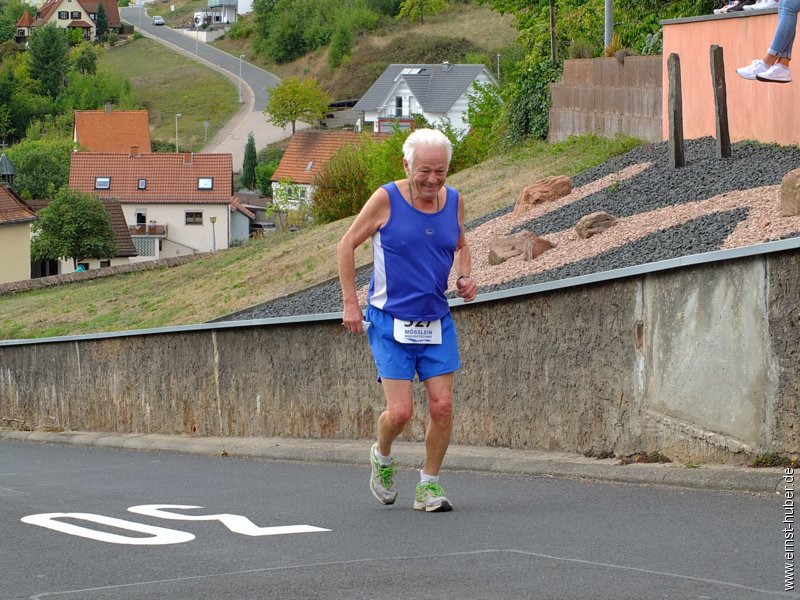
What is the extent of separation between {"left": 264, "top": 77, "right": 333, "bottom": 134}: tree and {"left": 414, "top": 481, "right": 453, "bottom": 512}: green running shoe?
373 ft

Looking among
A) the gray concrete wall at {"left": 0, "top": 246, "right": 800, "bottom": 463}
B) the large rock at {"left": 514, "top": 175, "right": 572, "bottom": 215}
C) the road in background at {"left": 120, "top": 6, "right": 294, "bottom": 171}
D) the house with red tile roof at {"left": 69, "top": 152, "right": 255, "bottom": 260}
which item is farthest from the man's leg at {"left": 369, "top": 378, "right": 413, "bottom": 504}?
the road in background at {"left": 120, "top": 6, "right": 294, "bottom": 171}

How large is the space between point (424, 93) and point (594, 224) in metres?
101

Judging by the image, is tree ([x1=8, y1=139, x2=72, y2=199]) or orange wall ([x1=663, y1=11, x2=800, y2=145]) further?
tree ([x1=8, y1=139, x2=72, y2=199])

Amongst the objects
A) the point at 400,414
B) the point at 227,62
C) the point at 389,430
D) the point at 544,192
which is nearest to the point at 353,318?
the point at 400,414

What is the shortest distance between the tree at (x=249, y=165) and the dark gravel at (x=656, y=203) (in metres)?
90.8

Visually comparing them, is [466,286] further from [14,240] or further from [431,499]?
[14,240]

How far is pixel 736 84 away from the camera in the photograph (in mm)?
18375

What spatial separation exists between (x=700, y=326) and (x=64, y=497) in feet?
14.0

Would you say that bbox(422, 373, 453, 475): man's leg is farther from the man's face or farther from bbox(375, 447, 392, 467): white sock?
the man's face

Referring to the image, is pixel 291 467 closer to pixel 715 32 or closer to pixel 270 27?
pixel 715 32

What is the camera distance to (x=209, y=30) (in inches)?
7490

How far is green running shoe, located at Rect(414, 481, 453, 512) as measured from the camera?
7.73m

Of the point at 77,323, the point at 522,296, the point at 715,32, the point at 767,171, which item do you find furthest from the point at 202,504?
the point at 77,323

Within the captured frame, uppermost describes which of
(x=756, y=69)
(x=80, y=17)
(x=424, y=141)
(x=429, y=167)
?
(x=80, y=17)
